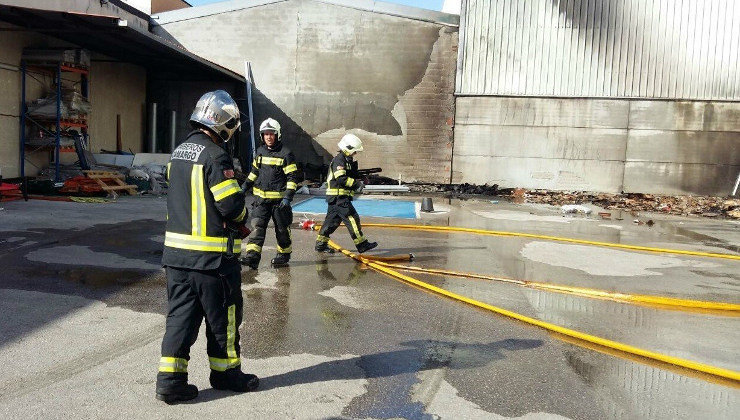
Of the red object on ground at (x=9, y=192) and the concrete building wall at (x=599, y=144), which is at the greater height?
the concrete building wall at (x=599, y=144)

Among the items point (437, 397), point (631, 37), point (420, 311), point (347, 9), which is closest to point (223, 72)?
point (347, 9)

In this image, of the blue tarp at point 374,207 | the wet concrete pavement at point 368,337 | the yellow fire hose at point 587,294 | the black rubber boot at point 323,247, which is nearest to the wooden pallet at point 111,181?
the blue tarp at point 374,207

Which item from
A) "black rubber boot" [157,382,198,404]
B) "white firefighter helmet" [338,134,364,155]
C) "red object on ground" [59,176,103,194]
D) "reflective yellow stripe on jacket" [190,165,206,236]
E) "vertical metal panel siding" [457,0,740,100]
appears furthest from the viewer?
"vertical metal panel siding" [457,0,740,100]

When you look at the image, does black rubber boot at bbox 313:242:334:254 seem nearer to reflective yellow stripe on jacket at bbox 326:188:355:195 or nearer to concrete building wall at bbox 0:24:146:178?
reflective yellow stripe on jacket at bbox 326:188:355:195

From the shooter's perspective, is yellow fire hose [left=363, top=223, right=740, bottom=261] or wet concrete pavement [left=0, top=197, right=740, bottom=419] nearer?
wet concrete pavement [left=0, top=197, right=740, bottom=419]

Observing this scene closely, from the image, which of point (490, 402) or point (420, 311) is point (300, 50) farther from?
point (490, 402)

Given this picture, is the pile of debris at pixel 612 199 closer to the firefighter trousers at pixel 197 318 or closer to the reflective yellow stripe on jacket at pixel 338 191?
the reflective yellow stripe on jacket at pixel 338 191

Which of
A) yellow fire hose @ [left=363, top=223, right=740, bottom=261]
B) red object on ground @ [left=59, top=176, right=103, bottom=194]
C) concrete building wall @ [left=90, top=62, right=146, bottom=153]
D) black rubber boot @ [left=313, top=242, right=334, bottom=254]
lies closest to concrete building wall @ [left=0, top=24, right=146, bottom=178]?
concrete building wall @ [left=90, top=62, right=146, bottom=153]

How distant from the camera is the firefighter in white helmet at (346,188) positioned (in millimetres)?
8102

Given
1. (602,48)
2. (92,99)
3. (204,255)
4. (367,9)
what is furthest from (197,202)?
(602,48)

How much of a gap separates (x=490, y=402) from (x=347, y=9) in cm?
1868

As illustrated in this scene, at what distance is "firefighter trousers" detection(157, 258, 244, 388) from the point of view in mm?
3562

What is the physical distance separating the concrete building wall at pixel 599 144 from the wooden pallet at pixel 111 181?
422 inches

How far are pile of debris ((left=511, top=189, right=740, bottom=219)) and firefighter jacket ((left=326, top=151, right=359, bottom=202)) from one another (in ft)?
37.2
